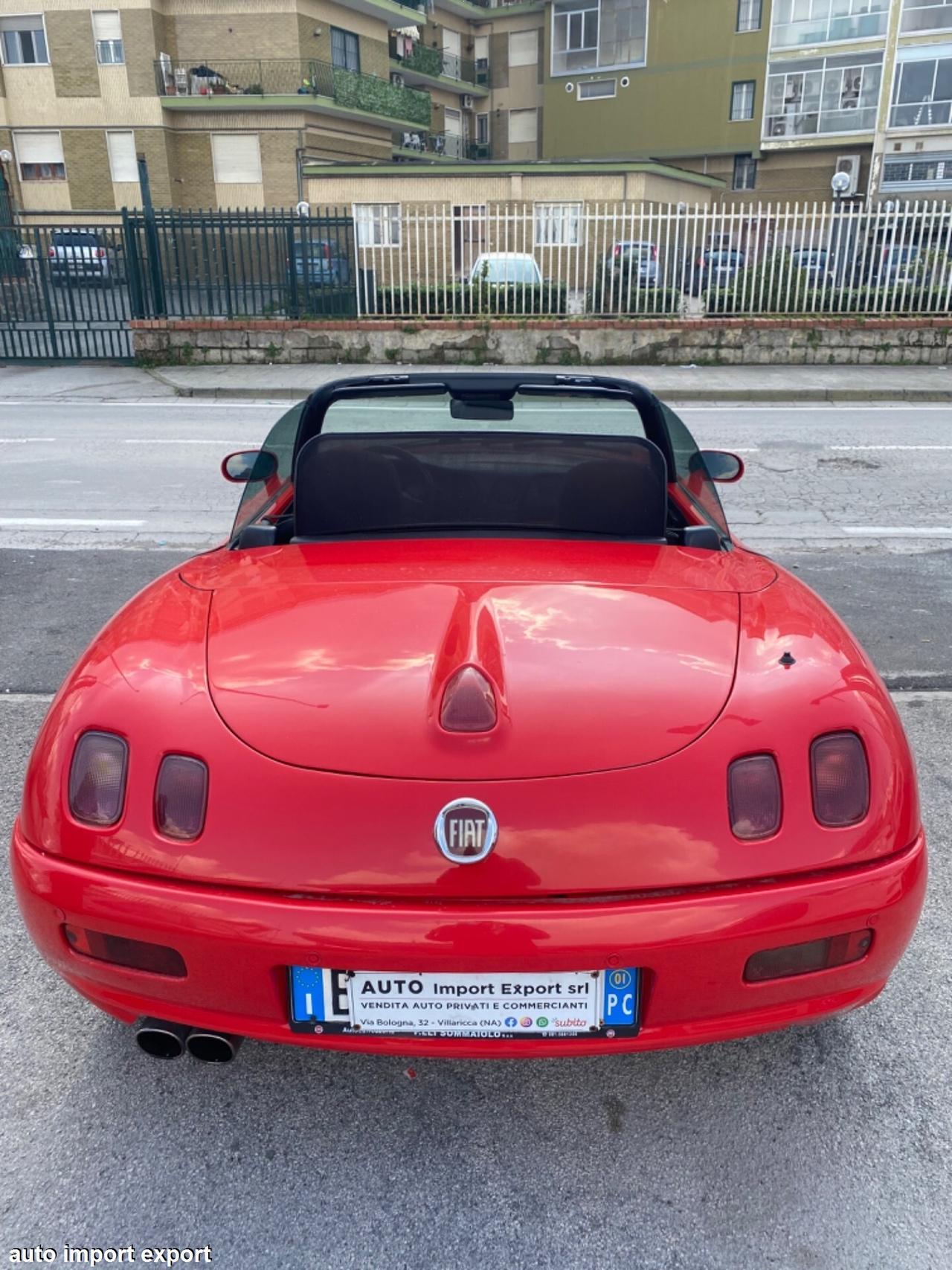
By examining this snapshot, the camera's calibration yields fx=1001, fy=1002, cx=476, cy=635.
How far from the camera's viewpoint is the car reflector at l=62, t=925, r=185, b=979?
5.72 feet

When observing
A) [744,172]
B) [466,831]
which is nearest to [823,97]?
[744,172]

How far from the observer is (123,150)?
36969mm

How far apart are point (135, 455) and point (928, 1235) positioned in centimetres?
942

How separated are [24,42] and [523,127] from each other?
2580 centimetres

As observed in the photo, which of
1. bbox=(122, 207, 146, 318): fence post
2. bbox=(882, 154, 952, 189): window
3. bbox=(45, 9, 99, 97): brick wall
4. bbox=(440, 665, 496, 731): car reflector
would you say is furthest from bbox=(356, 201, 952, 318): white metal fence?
bbox=(882, 154, 952, 189): window

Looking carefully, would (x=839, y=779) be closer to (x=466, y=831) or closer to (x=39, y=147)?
(x=466, y=831)

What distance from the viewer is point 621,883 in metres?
1.66

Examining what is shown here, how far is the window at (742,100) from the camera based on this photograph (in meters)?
44.4

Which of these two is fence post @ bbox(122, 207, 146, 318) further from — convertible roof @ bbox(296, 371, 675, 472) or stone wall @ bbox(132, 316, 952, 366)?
convertible roof @ bbox(296, 371, 675, 472)

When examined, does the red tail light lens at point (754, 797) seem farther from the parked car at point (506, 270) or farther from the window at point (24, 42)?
the window at point (24, 42)

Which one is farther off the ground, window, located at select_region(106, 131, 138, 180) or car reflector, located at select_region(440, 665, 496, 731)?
window, located at select_region(106, 131, 138, 180)

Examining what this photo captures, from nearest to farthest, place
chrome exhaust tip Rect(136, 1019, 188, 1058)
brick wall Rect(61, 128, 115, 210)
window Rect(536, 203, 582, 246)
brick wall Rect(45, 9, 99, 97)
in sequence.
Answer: chrome exhaust tip Rect(136, 1019, 188, 1058) < window Rect(536, 203, 582, 246) < brick wall Rect(45, 9, 99, 97) < brick wall Rect(61, 128, 115, 210)

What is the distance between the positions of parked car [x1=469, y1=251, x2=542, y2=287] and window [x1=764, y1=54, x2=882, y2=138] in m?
33.2

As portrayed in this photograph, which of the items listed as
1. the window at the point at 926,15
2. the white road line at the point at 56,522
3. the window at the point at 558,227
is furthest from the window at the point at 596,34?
the white road line at the point at 56,522
